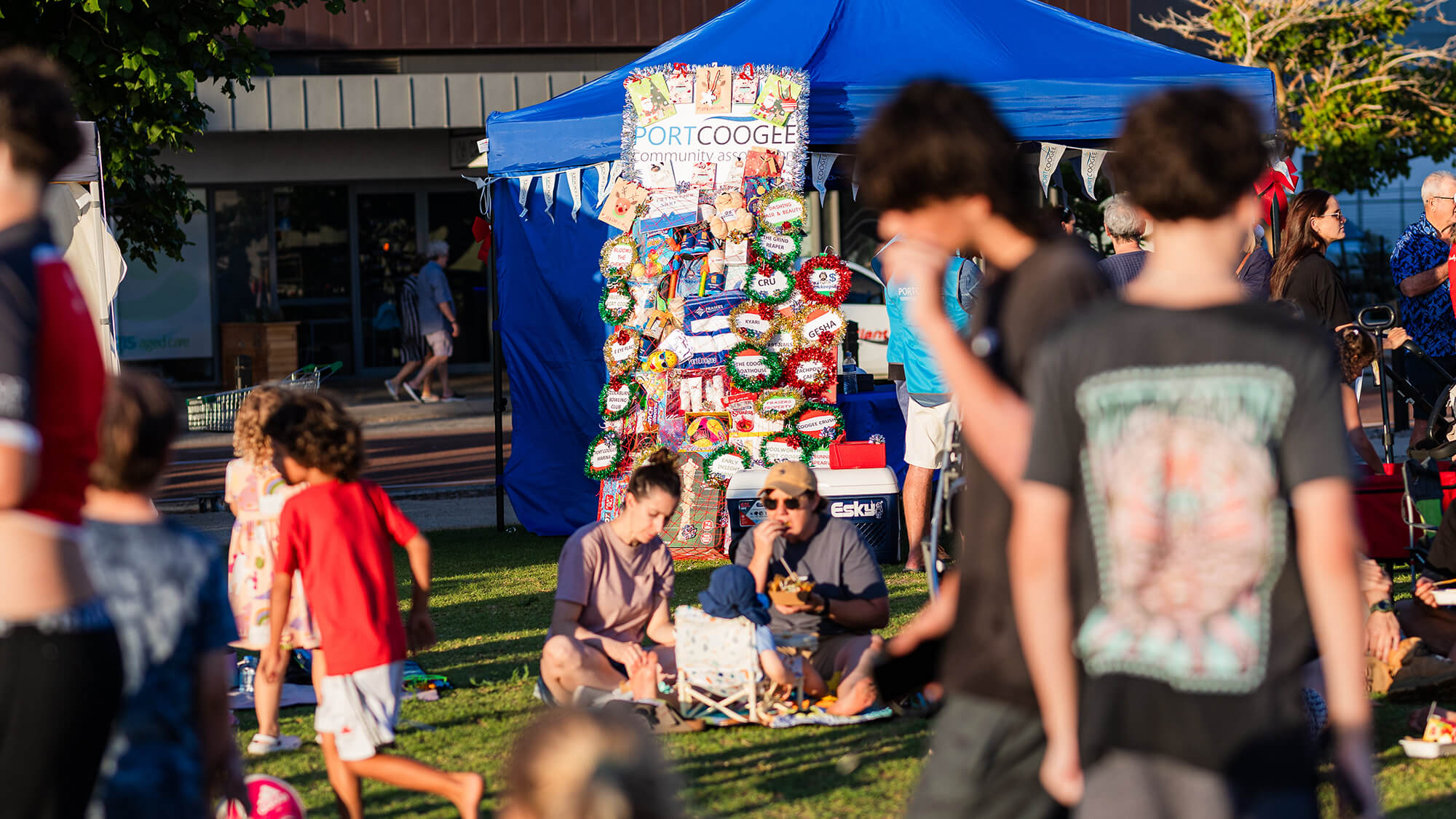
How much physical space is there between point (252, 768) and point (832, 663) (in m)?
2.06

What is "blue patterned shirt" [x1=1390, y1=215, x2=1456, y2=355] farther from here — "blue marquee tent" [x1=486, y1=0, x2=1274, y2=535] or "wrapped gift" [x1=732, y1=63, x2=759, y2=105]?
"wrapped gift" [x1=732, y1=63, x2=759, y2=105]

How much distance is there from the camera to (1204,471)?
2035 mm

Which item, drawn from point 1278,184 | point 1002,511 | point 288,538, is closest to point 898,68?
point 1278,184

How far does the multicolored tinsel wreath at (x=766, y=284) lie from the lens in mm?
8820

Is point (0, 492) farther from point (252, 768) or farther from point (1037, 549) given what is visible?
point (252, 768)

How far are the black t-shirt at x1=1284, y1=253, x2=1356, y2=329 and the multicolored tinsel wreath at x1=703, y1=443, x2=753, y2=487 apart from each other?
10.2 ft

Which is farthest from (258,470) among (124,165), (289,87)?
(289,87)

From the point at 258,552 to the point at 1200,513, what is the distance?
4.10m

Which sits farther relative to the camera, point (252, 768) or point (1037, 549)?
point (252, 768)

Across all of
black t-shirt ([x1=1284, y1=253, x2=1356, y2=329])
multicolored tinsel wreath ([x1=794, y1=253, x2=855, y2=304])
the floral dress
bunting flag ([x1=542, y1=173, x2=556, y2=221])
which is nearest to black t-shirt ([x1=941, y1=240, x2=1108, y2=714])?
the floral dress

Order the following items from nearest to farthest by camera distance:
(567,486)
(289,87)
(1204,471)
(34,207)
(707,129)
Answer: (1204,471) < (34,207) < (707,129) < (567,486) < (289,87)

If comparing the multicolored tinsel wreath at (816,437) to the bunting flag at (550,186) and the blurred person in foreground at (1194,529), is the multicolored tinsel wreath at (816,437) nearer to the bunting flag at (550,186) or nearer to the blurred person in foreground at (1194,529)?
the bunting flag at (550,186)

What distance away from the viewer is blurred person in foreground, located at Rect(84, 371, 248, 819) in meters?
2.59

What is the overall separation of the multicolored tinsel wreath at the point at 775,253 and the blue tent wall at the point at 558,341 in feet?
5.25
